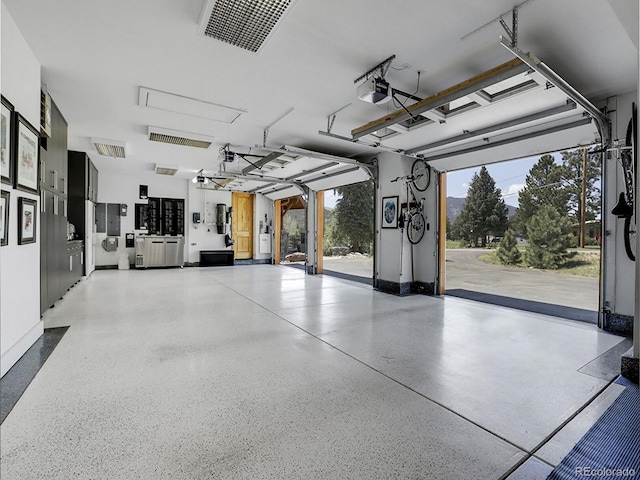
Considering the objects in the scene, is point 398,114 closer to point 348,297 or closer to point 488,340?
point 488,340

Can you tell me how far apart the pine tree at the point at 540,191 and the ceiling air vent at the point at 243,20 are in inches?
443

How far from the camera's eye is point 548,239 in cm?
1039

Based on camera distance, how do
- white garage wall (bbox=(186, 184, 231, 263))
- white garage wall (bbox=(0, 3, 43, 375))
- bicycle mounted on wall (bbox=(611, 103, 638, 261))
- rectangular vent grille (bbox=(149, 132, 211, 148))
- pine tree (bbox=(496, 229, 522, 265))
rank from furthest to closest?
pine tree (bbox=(496, 229, 522, 265)) → white garage wall (bbox=(186, 184, 231, 263)) → rectangular vent grille (bbox=(149, 132, 211, 148)) → bicycle mounted on wall (bbox=(611, 103, 638, 261)) → white garage wall (bbox=(0, 3, 43, 375))

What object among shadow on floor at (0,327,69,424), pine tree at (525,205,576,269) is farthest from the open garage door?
pine tree at (525,205,576,269)

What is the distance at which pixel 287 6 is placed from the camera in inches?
95.9

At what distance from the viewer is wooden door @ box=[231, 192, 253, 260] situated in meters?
11.8

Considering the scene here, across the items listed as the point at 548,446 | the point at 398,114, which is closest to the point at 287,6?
the point at 398,114

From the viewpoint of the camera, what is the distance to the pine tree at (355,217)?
16250 millimetres

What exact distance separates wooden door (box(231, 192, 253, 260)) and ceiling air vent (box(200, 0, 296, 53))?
9.16 m

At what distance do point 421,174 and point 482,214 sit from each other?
708 centimetres

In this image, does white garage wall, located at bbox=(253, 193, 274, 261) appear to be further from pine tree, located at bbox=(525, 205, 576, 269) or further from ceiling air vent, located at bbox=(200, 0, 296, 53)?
ceiling air vent, located at bbox=(200, 0, 296, 53)

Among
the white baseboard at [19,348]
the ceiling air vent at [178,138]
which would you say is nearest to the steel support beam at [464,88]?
the ceiling air vent at [178,138]

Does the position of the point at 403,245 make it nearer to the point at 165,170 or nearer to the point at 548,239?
the point at 165,170

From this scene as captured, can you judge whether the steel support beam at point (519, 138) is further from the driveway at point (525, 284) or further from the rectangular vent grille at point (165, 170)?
the rectangular vent grille at point (165, 170)
